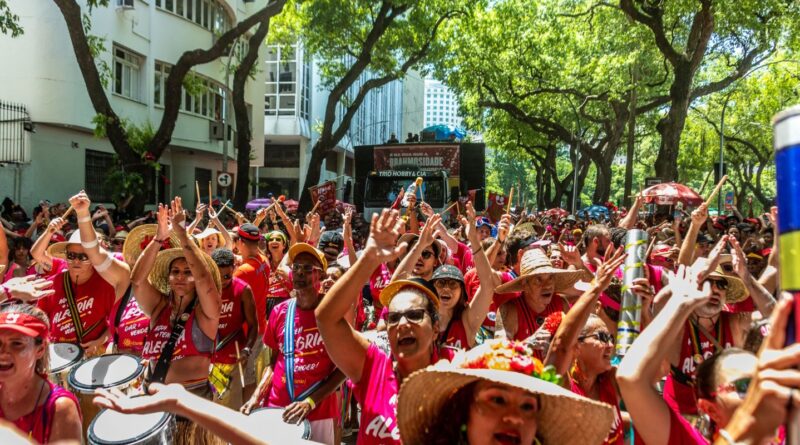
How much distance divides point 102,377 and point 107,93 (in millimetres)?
16741

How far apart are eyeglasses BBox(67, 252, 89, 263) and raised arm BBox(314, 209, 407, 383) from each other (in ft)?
10.1

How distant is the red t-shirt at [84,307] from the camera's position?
5117 mm

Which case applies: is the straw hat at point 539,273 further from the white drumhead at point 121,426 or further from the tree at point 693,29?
the tree at point 693,29

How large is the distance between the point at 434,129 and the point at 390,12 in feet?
13.8

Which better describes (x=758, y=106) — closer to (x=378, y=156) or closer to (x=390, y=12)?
(x=390, y=12)

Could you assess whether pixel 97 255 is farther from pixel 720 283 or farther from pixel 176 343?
pixel 720 283

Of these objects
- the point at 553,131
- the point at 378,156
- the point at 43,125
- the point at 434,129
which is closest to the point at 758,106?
the point at 553,131

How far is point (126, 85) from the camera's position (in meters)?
20.2

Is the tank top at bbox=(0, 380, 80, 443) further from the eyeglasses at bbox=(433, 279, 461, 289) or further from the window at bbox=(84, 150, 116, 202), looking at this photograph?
the window at bbox=(84, 150, 116, 202)

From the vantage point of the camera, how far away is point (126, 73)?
20188mm

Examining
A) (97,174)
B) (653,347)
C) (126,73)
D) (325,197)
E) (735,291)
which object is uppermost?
(126,73)

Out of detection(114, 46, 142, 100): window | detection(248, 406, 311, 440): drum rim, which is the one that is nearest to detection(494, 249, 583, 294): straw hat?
detection(248, 406, 311, 440): drum rim

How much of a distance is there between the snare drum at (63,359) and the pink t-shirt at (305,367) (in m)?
1.35

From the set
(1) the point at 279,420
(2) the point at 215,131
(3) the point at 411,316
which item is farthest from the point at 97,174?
(3) the point at 411,316
